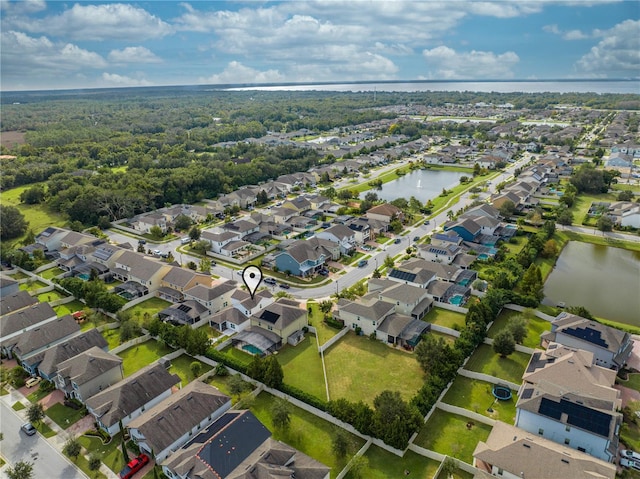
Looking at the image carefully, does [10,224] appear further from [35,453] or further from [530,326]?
[530,326]

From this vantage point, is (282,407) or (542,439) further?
(282,407)

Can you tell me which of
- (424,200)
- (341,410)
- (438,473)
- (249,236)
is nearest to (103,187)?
(249,236)

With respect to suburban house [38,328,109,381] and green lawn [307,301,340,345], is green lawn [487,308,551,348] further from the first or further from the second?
suburban house [38,328,109,381]

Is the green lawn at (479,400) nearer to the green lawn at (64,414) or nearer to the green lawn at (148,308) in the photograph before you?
the green lawn at (64,414)

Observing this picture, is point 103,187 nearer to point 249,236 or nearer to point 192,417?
point 249,236

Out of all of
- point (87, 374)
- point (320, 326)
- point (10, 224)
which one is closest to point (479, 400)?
point (320, 326)

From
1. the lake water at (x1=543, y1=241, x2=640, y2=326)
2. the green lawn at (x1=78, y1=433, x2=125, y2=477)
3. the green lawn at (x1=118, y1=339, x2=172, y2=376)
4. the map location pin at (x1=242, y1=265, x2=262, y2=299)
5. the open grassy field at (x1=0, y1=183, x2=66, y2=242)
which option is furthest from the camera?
the open grassy field at (x1=0, y1=183, x2=66, y2=242)

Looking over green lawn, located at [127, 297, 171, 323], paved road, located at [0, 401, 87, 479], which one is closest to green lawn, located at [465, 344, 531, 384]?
paved road, located at [0, 401, 87, 479]
